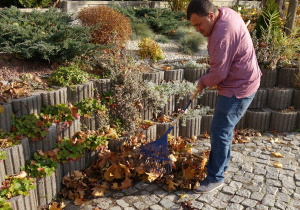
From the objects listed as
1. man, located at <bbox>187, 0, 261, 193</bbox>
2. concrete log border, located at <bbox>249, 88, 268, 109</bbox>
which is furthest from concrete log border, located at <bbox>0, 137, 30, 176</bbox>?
concrete log border, located at <bbox>249, 88, 268, 109</bbox>

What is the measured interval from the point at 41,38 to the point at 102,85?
4.05 feet

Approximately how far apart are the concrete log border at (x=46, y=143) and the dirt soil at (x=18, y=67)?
125 centimetres

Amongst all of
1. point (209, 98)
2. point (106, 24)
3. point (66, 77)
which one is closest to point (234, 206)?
point (209, 98)

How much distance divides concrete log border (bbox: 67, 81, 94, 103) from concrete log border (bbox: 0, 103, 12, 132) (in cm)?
96

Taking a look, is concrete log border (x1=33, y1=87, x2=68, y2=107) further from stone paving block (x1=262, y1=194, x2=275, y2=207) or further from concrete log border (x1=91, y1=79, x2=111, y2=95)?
stone paving block (x1=262, y1=194, x2=275, y2=207)

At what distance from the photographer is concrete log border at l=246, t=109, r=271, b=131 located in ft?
18.4

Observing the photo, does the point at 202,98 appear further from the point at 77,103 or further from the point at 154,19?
the point at 154,19

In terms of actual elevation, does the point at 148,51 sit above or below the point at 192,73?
above

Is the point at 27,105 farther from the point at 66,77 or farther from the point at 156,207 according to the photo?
the point at 156,207

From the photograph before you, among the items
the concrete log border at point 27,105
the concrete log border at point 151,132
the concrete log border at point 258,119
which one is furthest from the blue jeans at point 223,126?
the concrete log border at point 258,119

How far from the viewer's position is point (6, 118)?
3463mm

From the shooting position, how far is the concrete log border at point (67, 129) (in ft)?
12.8

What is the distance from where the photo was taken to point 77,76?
4.45m

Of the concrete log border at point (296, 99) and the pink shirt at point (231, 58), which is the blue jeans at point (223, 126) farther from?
the concrete log border at point (296, 99)
